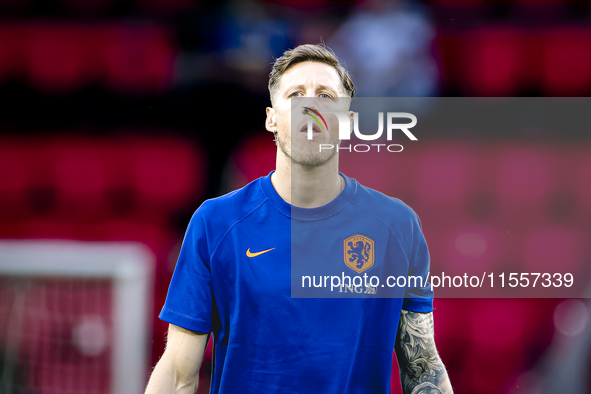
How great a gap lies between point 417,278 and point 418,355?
0.90 ft

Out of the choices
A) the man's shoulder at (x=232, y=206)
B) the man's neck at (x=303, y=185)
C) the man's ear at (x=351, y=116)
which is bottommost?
the man's shoulder at (x=232, y=206)

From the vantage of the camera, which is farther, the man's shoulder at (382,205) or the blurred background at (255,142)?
Result: the blurred background at (255,142)

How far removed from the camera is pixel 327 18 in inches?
79.9

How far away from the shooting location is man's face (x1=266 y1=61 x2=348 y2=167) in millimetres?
1691

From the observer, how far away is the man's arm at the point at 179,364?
5.34 feet

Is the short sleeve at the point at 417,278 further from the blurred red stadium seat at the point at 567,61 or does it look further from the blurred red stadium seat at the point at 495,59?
the blurred red stadium seat at the point at 567,61

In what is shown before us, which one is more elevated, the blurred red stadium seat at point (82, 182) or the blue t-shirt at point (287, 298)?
the blurred red stadium seat at point (82, 182)

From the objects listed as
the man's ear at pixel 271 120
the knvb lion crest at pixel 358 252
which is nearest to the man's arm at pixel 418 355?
the knvb lion crest at pixel 358 252

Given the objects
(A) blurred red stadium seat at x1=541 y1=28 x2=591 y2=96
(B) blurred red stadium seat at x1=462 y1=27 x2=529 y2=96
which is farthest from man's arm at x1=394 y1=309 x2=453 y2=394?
(A) blurred red stadium seat at x1=541 y1=28 x2=591 y2=96

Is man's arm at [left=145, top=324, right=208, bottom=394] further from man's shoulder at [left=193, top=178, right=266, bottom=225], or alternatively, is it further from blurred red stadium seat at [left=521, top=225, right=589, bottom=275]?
blurred red stadium seat at [left=521, top=225, right=589, bottom=275]

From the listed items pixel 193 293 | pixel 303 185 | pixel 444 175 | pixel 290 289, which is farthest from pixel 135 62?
pixel 444 175

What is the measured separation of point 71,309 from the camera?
7.31ft

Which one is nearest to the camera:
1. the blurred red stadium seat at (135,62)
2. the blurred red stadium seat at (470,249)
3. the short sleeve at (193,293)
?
the short sleeve at (193,293)

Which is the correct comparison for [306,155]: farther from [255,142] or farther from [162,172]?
[162,172]
